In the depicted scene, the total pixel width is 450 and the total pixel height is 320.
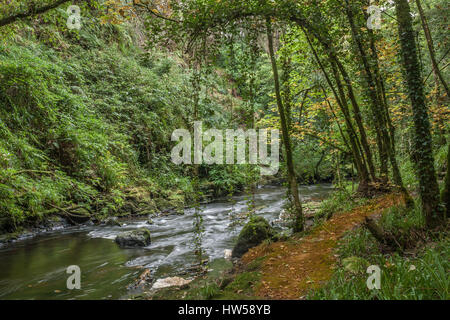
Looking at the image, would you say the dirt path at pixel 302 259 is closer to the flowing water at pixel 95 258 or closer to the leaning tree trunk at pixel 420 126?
the flowing water at pixel 95 258

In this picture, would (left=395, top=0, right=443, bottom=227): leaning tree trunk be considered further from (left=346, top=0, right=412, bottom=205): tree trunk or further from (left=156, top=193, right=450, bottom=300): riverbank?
(left=346, top=0, right=412, bottom=205): tree trunk

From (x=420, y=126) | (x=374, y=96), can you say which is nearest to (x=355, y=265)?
(x=420, y=126)

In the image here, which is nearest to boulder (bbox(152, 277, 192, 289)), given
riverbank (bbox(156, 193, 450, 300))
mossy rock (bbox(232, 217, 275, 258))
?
riverbank (bbox(156, 193, 450, 300))

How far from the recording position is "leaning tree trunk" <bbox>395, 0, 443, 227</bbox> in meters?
3.86

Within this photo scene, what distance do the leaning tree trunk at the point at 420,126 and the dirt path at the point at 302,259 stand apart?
160 centimetres

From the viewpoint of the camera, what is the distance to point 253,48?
534 cm

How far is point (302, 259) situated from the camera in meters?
4.70

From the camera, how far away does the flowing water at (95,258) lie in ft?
16.5

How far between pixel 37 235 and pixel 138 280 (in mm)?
4698

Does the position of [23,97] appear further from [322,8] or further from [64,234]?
[322,8]

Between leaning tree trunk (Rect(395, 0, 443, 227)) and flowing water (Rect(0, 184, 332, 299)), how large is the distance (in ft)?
8.83

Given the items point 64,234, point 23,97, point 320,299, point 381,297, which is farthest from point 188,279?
point 23,97

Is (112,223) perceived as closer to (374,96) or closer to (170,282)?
(170,282)

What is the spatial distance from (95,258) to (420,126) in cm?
721
